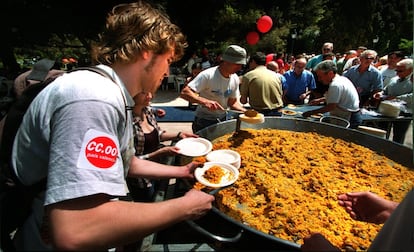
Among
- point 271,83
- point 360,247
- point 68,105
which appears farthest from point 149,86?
point 271,83

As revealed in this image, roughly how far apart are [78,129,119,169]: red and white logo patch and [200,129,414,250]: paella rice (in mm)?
1184

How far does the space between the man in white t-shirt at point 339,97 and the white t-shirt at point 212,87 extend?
152cm

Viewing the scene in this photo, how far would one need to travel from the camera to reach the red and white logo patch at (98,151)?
2.36ft

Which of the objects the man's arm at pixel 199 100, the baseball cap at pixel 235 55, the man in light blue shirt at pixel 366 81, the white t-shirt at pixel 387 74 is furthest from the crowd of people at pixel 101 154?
the white t-shirt at pixel 387 74

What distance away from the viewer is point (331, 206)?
6.13 ft

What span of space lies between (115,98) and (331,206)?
1.67m

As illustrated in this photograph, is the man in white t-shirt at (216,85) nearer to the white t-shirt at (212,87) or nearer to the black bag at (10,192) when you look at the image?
the white t-shirt at (212,87)

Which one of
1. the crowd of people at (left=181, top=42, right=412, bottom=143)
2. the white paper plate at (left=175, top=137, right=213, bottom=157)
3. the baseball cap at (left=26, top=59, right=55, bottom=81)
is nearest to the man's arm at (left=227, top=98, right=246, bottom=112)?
the crowd of people at (left=181, top=42, right=412, bottom=143)

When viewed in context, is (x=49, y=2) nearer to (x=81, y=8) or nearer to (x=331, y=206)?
(x=81, y=8)

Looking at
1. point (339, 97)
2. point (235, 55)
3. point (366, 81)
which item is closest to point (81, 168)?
point (235, 55)

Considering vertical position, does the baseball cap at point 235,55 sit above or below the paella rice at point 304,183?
above

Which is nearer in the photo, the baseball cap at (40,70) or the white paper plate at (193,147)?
the white paper plate at (193,147)

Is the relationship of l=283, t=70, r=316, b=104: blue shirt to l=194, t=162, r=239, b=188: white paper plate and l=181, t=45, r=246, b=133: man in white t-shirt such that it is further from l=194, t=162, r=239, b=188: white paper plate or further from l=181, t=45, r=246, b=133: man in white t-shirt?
l=194, t=162, r=239, b=188: white paper plate

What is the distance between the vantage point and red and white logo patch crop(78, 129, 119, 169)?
0.72 meters
